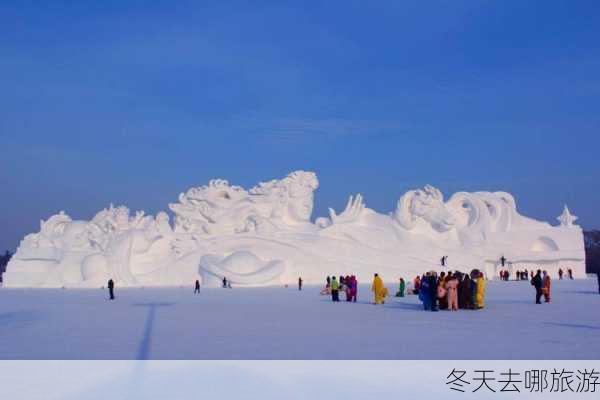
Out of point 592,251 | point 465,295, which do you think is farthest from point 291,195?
point 592,251

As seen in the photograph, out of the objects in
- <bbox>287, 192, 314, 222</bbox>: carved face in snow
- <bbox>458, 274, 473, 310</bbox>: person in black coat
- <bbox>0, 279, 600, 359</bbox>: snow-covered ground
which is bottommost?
<bbox>0, 279, 600, 359</bbox>: snow-covered ground

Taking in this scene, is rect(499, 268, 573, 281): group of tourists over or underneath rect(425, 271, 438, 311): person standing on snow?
over

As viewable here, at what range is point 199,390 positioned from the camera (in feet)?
25.5

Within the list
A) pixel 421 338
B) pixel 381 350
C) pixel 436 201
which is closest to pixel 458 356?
pixel 381 350

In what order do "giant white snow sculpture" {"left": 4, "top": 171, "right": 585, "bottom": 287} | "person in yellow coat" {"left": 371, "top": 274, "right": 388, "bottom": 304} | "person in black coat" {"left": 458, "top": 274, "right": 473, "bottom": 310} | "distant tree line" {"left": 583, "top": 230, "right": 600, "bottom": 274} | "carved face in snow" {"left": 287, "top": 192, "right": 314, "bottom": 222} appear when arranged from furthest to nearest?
"distant tree line" {"left": 583, "top": 230, "right": 600, "bottom": 274} < "carved face in snow" {"left": 287, "top": 192, "right": 314, "bottom": 222} < "giant white snow sculpture" {"left": 4, "top": 171, "right": 585, "bottom": 287} < "person in yellow coat" {"left": 371, "top": 274, "right": 388, "bottom": 304} < "person in black coat" {"left": 458, "top": 274, "right": 473, "bottom": 310}

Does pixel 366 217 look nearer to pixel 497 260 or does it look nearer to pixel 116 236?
pixel 497 260

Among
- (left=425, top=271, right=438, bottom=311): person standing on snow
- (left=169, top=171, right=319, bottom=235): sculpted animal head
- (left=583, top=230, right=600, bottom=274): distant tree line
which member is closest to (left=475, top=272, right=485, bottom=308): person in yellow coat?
(left=425, top=271, right=438, bottom=311): person standing on snow

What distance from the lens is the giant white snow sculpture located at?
44406 millimetres

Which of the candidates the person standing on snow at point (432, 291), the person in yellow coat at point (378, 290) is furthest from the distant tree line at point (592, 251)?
the person standing on snow at point (432, 291)

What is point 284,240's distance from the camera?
45312 millimetres

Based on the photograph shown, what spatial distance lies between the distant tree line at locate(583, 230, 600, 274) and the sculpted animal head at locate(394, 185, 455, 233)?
26.5 m

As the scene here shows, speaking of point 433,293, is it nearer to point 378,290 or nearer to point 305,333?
point 378,290

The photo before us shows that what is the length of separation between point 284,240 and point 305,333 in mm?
32598

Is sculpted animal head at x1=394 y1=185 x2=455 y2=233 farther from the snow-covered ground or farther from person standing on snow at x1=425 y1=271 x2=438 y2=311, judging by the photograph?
person standing on snow at x1=425 y1=271 x2=438 y2=311
